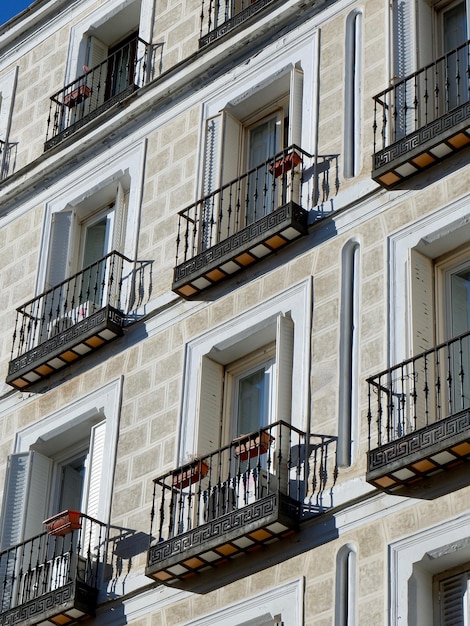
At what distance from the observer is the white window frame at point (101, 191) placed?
22.7 metres

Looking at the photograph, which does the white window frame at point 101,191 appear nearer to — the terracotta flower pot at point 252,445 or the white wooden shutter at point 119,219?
the white wooden shutter at point 119,219

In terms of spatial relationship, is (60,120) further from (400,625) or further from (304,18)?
(400,625)

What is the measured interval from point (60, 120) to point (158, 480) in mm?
7261

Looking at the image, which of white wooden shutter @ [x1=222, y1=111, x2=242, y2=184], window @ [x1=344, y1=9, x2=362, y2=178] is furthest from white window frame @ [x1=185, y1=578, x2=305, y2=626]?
white wooden shutter @ [x1=222, y1=111, x2=242, y2=184]

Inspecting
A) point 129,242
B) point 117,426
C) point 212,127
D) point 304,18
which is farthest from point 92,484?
point 304,18

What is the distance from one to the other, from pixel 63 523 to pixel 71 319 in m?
3.15

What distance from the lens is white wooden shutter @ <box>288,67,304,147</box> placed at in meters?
20.9

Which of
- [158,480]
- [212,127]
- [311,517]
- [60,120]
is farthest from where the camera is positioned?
[60,120]

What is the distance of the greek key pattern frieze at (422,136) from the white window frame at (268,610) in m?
4.63

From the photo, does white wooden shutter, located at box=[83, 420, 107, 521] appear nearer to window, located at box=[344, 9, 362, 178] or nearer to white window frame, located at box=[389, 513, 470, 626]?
window, located at box=[344, 9, 362, 178]

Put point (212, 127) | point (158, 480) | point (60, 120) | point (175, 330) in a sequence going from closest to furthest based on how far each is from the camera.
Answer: point (158, 480), point (175, 330), point (212, 127), point (60, 120)

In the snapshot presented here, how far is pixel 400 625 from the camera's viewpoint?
1612 centimetres

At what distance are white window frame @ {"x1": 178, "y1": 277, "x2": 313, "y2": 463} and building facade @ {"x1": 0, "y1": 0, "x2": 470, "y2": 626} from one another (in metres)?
0.03

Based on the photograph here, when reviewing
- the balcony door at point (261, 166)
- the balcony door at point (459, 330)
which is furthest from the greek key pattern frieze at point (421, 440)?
the balcony door at point (261, 166)
